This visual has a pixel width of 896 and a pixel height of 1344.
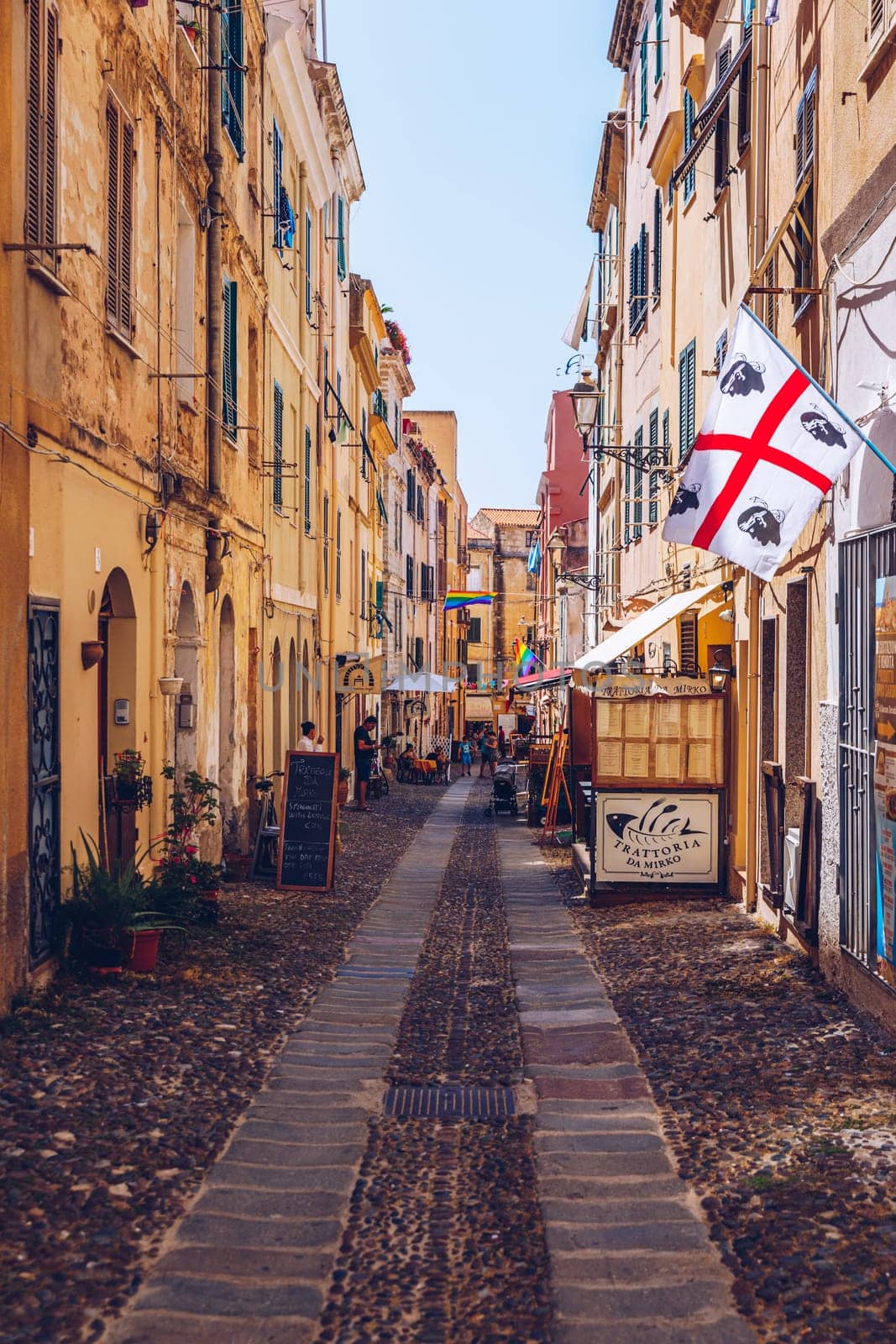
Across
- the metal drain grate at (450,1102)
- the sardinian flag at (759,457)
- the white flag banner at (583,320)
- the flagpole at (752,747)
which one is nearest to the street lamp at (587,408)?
the white flag banner at (583,320)

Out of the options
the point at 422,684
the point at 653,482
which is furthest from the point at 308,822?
the point at 422,684

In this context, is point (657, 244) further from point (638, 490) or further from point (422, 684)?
point (422, 684)

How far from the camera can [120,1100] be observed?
626cm

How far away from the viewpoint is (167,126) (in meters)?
11.7

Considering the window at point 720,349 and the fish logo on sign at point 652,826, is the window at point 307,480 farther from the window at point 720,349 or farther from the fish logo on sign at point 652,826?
the fish logo on sign at point 652,826

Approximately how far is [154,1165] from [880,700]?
446cm

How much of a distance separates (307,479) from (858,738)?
51.5 ft

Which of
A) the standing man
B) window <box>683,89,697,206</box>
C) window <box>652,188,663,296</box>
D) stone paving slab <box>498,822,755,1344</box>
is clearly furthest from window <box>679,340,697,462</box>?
the standing man

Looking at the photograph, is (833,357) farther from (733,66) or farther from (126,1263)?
(126,1263)

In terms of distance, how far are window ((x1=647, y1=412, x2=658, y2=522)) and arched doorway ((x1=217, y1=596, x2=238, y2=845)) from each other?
22.0 ft

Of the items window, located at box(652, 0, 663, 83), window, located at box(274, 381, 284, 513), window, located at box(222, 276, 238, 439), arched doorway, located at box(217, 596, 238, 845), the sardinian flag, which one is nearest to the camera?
the sardinian flag

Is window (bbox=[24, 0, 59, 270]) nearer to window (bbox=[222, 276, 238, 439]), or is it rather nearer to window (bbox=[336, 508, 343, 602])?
window (bbox=[222, 276, 238, 439])

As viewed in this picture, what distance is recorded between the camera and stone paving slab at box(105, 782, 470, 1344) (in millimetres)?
4246

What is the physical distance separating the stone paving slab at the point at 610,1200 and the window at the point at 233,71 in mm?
10029
